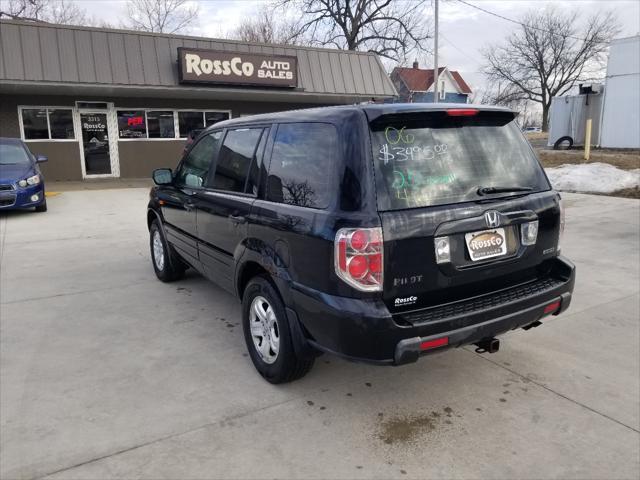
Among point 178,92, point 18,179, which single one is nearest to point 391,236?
point 18,179

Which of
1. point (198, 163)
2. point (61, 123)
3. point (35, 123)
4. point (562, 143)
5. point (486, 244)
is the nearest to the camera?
point (486, 244)

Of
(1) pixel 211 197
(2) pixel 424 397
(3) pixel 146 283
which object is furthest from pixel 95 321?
(2) pixel 424 397

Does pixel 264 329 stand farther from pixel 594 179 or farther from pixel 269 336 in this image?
pixel 594 179

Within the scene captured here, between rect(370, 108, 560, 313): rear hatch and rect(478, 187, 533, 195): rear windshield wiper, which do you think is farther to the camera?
rect(478, 187, 533, 195): rear windshield wiper

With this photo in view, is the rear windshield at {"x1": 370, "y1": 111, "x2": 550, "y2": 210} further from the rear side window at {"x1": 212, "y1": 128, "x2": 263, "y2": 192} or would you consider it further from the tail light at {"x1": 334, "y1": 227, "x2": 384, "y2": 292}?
the rear side window at {"x1": 212, "y1": 128, "x2": 263, "y2": 192}

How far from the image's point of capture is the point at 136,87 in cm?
1474

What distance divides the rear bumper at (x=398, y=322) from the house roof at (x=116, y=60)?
13837 millimetres

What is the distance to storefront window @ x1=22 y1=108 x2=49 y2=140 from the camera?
15812 mm

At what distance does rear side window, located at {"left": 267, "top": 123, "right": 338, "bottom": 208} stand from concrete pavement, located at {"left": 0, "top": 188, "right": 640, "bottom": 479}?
131 centimetres

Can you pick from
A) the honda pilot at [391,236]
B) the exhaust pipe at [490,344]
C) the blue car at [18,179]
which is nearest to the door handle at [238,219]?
the honda pilot at [391,236]

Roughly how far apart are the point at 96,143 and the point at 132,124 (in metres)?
1.36

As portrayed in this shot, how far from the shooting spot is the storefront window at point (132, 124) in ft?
56.5

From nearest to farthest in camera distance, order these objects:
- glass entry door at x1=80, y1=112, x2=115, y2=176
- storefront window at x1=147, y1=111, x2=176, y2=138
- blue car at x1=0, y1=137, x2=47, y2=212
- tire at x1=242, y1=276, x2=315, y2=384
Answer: tire at x1=242, y1=276, x2=315, y2=384, blue car at x1=0, y1=137, x2=47, y2=212, glass entry door at x1=80, y1=112, x2=115, y2=176, storefront window at x1=147, y1=111, x2=176, y2=138

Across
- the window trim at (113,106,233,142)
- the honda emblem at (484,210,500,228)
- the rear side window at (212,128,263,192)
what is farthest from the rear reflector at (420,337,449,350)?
the window trim at (113,106,233,142)
